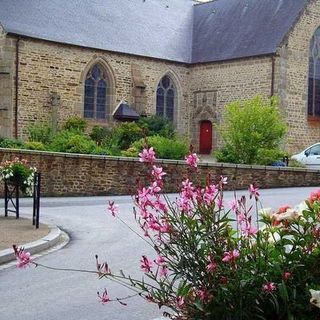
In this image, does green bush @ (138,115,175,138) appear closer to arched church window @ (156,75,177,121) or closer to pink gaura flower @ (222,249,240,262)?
arched church window @ (156,75,177,121)

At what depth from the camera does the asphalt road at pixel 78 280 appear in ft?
20.7

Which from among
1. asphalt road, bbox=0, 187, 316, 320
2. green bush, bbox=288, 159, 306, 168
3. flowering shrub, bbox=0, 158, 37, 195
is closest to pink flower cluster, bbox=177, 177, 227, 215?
asphalt road, bbox=0, 187, 316, 320

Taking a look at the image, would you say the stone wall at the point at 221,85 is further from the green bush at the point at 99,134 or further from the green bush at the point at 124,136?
the green bush at the point at 99,134

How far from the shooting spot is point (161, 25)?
118ft

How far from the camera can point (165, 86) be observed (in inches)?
1372

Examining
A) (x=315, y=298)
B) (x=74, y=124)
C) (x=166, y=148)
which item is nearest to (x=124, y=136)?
(x=74, y=124)

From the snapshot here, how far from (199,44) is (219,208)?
3325cm

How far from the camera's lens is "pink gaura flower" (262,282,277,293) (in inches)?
128

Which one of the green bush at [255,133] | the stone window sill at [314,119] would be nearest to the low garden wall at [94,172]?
A: the green bush at [255,133]

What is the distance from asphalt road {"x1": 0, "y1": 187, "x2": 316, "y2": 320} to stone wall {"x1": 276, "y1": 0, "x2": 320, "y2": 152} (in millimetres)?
19249

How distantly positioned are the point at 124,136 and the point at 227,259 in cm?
2536

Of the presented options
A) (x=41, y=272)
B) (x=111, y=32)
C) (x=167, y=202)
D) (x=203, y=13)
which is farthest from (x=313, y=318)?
(x=203, y=13)

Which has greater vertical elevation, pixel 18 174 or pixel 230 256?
pixel 18 174

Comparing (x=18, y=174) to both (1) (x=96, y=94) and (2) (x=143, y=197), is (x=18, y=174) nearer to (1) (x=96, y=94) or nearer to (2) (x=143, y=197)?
(2) (x=143, y=197)
